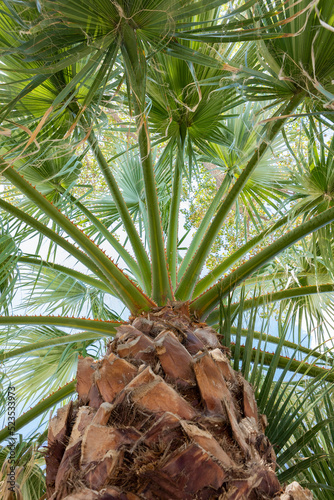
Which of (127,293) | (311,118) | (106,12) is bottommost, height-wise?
(127,293)

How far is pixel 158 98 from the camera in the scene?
6.62 ft

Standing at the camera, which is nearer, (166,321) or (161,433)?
(161,433)

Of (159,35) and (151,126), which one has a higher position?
(151,126)

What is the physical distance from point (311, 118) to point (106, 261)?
3.08 ft

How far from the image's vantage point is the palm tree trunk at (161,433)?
0.81 meters

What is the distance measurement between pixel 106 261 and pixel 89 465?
92cm

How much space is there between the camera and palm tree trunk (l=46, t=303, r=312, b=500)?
81cm

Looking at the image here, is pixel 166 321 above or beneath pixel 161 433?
above

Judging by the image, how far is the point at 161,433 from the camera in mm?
867

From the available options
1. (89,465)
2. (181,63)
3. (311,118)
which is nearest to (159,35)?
(311,118)

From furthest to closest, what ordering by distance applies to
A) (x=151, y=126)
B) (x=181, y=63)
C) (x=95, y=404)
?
(x=151, y=126)
(x=181, y=63)
(x=95, y=404)

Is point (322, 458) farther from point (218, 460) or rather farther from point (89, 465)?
point (89, 465)

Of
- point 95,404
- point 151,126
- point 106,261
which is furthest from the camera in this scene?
point 151,126

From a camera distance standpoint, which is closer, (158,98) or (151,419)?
(151,419)
